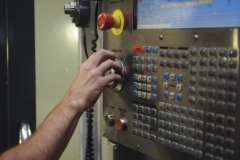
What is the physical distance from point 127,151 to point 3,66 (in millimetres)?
692

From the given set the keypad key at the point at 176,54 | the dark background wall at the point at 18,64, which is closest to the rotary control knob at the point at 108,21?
the keypad key at the point at 176,54

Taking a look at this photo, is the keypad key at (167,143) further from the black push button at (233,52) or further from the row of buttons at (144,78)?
the black push button at (233,52)

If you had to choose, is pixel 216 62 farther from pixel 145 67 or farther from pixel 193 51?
pixel 145 67

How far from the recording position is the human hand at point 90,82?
0.79 m

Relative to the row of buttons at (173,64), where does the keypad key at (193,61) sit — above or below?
above

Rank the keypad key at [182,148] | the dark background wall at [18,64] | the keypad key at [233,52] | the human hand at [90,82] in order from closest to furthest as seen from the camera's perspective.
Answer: the keypad key at [233,52], the keypad key at [182,148], the human hand at [90,82], the dark background wall at [18,64]

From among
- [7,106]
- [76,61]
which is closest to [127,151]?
[76,61]

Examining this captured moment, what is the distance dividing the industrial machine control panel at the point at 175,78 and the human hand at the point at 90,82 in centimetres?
5

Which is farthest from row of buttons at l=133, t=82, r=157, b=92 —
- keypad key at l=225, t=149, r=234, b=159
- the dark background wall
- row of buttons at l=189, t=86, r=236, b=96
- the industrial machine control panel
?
the dark background wall

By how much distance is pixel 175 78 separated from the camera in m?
0.70

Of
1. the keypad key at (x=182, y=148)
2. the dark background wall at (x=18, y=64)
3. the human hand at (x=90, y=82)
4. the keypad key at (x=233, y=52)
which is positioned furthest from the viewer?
the dark background wall at (x=18, y=64)

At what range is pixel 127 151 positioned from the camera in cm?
94

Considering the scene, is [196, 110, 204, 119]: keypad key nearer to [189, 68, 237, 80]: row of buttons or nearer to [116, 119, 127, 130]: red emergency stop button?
[189, 68, 237, 80]: row of buttons

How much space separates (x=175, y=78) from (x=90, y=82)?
21 cm
